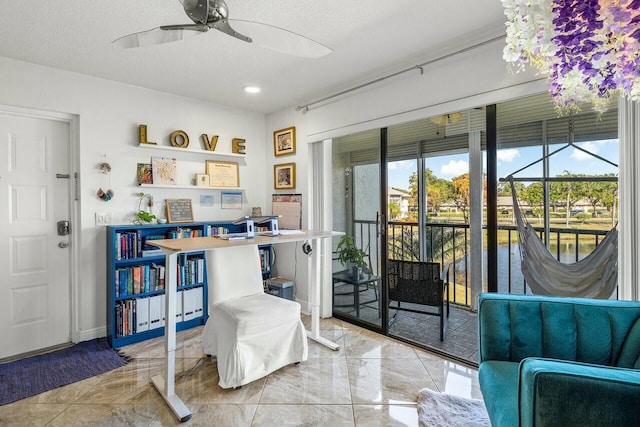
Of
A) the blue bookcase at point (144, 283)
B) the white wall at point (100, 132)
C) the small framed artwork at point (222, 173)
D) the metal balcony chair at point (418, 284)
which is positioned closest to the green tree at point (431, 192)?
the metal balcony chair at point (418, 284)

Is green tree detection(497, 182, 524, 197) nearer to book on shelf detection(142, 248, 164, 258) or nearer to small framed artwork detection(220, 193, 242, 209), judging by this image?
small framed artwork detection(220, 193, 242, 209)

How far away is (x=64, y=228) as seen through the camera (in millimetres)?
2795

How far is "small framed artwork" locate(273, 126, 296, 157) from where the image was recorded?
12.1 feet

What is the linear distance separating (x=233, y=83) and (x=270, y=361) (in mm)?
2440

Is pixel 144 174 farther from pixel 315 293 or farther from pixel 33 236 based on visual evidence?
pixel 315 293

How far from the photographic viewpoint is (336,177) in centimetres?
355

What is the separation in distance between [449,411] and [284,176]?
2774 millimetres

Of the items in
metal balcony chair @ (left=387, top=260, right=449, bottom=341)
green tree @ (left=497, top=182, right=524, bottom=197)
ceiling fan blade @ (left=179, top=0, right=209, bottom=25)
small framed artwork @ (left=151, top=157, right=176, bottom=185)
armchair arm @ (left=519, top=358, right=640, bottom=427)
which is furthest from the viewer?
small framed artwork @ (left=151, top=157, right=176, bottom=185)

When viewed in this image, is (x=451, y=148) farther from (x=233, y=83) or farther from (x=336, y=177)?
(x=233, y=83)

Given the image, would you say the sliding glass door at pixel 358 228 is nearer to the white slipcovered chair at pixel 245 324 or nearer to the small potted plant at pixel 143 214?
the white slipcovered chair at pixel 245 324

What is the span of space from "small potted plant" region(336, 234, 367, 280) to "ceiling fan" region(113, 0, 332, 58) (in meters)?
2.10

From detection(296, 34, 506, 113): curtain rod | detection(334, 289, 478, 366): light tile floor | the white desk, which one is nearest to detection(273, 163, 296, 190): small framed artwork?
detection(296, 34, 506, 113): curtain rod

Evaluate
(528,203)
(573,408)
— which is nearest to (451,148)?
(528,203)

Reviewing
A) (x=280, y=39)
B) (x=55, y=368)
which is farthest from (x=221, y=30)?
(x=55, y=368)
